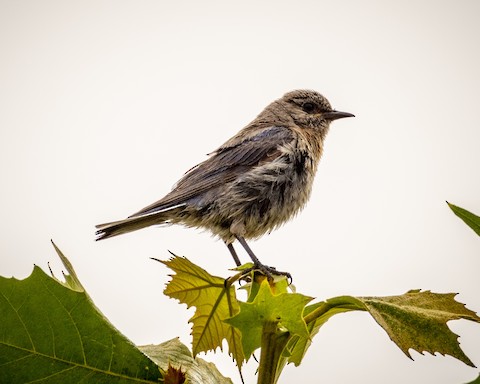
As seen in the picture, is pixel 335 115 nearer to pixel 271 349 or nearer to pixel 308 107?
pixel 308 107

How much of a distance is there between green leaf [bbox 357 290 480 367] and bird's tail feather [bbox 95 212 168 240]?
10.6 feet

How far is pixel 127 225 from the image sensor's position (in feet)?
17.0

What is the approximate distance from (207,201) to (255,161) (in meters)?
0.73

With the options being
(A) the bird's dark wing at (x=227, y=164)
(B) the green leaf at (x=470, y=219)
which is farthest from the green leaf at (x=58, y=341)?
(A) the bird's dark wing at (x=227, y=164)

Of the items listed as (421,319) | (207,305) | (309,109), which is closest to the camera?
(421,319)

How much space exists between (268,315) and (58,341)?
23.0 inches

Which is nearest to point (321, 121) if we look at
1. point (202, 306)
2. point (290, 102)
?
point (290, 102)

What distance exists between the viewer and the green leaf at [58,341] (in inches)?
66.6

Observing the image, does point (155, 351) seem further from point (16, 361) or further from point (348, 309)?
point (348, 309)

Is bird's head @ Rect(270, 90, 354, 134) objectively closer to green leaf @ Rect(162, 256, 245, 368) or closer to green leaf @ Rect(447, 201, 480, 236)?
green leaf @ Rect(162, 256, 245, 368)

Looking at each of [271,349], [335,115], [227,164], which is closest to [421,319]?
[271,349]

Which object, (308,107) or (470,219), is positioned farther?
(308,107)

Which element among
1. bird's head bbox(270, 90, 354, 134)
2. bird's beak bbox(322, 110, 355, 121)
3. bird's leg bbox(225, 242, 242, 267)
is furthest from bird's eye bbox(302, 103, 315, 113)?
bird's leg bbox(225, 242, 242, 267)

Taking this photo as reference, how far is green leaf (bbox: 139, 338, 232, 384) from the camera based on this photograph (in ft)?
6.65
